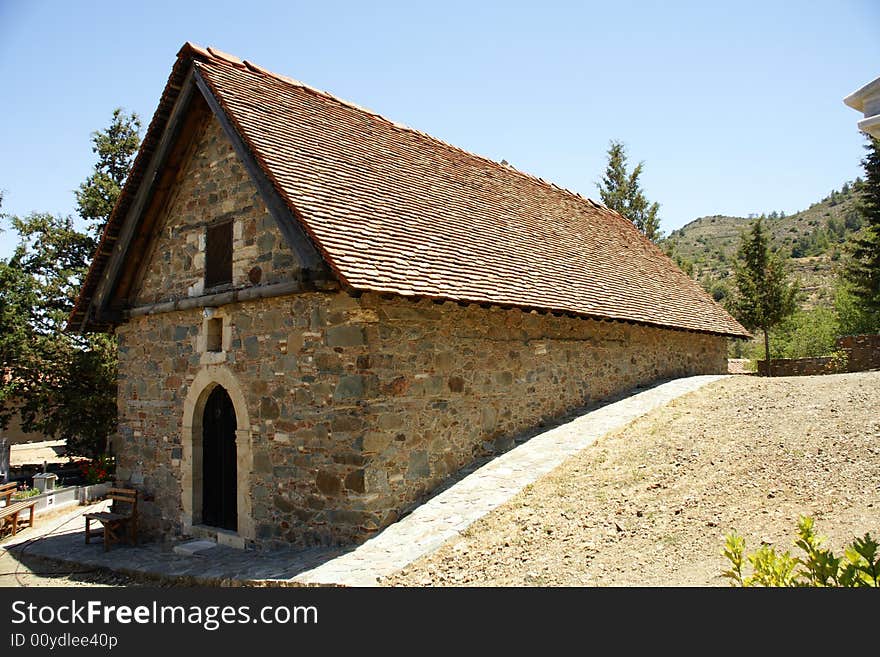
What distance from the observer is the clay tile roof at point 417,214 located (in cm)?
779

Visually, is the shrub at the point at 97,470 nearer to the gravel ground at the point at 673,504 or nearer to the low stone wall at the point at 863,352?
the gravel ground at the point at 673,504

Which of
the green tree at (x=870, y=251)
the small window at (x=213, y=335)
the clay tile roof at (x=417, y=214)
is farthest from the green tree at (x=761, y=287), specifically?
the small window at (x=213, y=335)

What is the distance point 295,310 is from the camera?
789 cm

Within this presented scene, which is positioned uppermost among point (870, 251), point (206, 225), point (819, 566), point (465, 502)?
point (870, 251)

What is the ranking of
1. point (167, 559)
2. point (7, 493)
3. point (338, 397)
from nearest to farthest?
point (338, 397) → point (167, 559) → point (7, 493)

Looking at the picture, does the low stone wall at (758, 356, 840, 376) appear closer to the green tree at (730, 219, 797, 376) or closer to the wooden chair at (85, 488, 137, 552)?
the green tree at (730, 219, 797, 376)

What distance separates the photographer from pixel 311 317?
25.2 ft

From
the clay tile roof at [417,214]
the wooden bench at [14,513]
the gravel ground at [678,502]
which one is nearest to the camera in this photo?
the gravel ground at [678,502]

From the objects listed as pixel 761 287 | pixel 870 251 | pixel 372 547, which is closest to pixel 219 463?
pixel 372 547

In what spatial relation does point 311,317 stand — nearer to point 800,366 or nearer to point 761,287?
point 800,366

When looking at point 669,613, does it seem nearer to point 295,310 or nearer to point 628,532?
point 628,532

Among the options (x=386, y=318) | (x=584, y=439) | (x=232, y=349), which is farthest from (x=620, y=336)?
(x=232, y=349)

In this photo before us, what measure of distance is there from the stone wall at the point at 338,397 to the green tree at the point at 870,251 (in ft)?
74.8

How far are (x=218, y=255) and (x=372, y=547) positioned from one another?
5114mm
